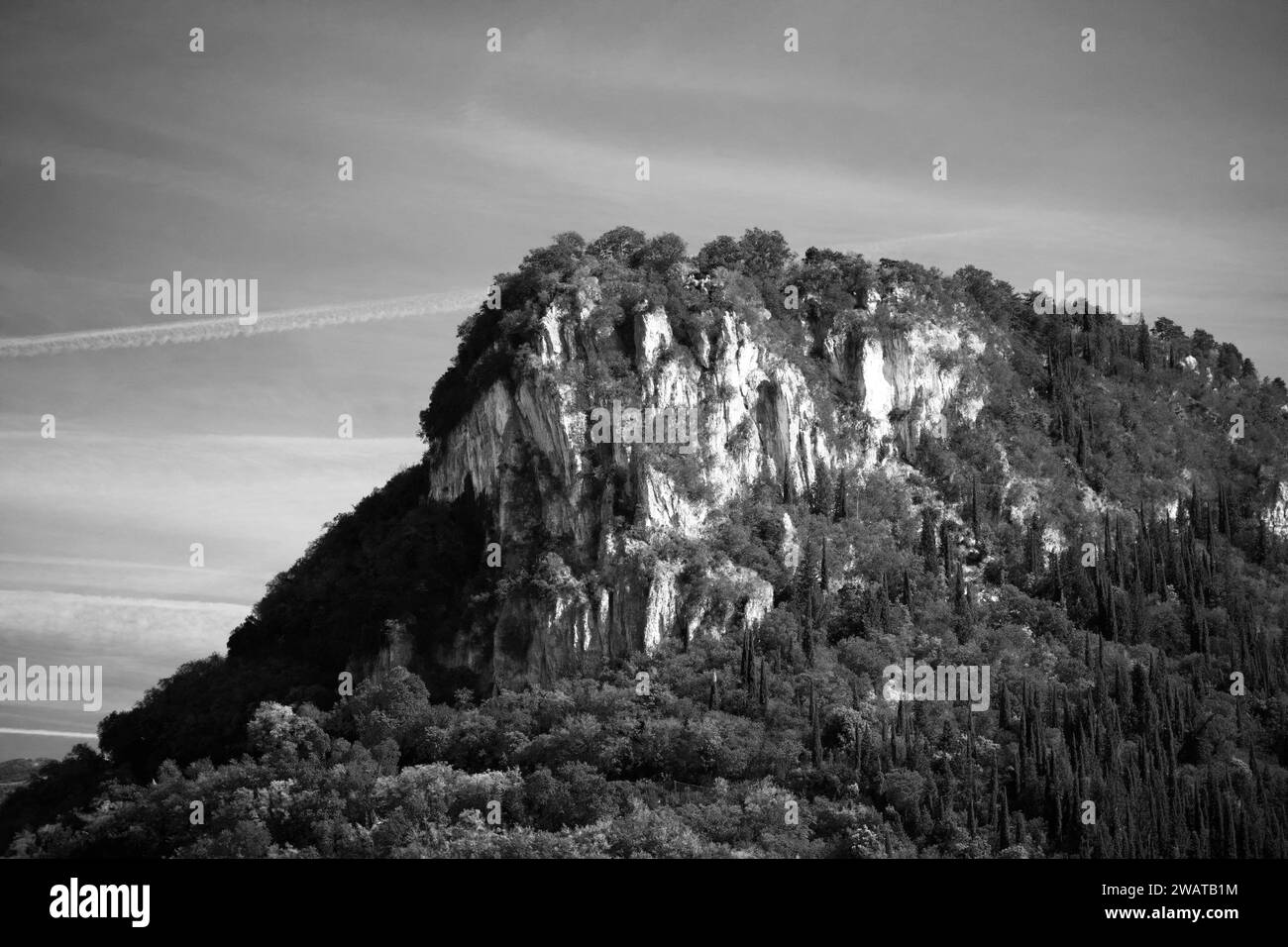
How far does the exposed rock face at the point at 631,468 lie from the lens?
4107 inches

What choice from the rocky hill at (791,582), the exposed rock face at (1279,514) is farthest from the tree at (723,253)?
the exposed rock face at (1279,514)

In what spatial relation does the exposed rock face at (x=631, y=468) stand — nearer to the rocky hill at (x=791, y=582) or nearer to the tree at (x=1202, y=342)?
the rocky hill at (x=791, y=582)

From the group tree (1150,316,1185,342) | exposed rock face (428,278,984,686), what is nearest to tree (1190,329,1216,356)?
tree (1150,316,1185,342)

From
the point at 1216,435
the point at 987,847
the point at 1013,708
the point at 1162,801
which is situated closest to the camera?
the point at 987,847

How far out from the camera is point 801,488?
380 ft

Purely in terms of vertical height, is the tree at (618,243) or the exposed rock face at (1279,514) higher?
the tree at (618,243)

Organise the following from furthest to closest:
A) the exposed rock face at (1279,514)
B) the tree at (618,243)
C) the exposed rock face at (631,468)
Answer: the exposed rock face at (1279,514) < the tree at (618,243) < the exposed rock face at (631,468)

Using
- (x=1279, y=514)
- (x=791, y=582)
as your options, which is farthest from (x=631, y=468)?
(x=1279, y=514)

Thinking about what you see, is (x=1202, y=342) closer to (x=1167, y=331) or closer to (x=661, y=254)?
(x=1167, y=331)

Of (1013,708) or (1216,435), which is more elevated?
(1216,435)
